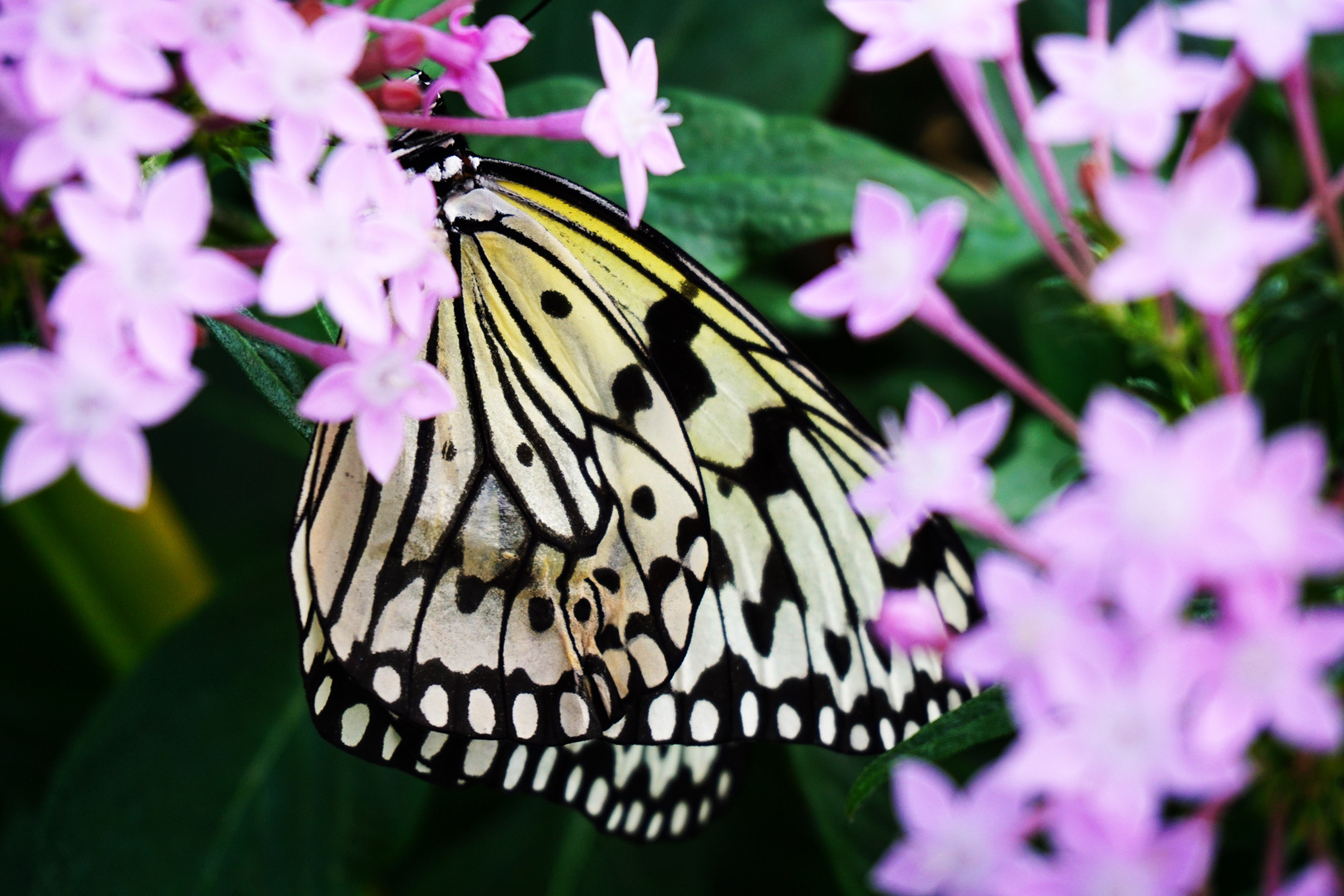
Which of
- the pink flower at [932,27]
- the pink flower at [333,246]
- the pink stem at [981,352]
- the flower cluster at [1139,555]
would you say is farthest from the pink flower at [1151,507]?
the pink flower at [333,246]

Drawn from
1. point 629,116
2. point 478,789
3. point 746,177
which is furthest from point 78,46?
point 478,789

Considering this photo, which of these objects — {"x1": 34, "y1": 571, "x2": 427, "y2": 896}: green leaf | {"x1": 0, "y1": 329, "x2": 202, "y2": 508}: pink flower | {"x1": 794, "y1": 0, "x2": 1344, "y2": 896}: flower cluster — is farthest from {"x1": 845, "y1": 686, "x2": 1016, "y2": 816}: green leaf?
{"x1": 34, "y1": 571, "x2": 427, "y2": 896}: green leaf

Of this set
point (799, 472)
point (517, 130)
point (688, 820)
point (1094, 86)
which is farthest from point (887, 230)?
point (688, 820)

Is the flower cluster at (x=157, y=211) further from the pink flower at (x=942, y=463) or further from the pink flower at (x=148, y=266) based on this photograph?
the pink flower at (x=942, y=463)

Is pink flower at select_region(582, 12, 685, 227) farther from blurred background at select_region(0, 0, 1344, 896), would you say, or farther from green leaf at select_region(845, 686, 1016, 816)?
green leaf at select_region(845, 686, 1016, 816)

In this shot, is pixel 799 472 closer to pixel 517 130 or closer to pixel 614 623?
pixel 614 623

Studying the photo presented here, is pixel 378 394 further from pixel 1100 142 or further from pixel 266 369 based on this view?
pixel 1100 142

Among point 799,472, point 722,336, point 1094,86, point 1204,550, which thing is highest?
point 1094,86
